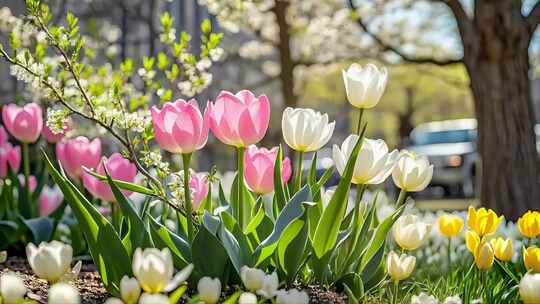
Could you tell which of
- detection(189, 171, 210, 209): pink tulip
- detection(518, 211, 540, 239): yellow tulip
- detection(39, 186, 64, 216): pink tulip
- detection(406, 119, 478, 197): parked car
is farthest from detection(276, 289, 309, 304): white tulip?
detection(406, 119, 478, 197): parked car

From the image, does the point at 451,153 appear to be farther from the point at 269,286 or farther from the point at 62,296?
the point at 62,296

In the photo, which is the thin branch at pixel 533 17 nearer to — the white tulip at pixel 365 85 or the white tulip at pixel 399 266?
the white tulip at pixel 365 85

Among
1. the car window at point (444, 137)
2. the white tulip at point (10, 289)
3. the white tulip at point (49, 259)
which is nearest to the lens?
the white tulip at point (10, 289)

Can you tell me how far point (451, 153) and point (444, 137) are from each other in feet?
4.83

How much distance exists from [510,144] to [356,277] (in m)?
5.35

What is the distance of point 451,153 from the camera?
24.7 m

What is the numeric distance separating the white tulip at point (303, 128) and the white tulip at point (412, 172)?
1.06 feet

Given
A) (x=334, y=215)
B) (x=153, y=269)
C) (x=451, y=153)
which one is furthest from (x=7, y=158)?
(x=451, y=153)

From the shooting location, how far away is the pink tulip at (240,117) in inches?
103

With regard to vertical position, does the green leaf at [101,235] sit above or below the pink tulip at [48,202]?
above

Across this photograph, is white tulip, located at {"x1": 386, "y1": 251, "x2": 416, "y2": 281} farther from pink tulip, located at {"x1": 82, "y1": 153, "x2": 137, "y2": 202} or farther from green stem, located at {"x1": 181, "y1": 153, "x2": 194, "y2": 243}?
pink tulip, located at {"x1": 82, "y1": 153, "x2": 137, "y2": 202}

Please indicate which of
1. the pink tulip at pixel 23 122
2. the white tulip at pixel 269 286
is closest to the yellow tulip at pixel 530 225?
the white tulip at pixel 269 286

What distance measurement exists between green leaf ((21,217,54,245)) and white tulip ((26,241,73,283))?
213 cm

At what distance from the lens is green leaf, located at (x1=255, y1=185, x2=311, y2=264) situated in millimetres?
2646
